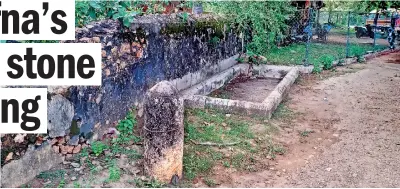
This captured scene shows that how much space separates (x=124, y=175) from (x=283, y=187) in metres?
1.64

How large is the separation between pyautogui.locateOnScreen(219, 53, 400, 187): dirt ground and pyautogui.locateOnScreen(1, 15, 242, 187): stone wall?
5.84 feet

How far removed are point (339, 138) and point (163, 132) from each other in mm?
2887

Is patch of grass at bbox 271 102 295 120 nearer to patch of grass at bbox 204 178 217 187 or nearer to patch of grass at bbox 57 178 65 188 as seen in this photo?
patch of grass at bbox 204 178 217 187

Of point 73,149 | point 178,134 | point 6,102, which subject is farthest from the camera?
point 73,149

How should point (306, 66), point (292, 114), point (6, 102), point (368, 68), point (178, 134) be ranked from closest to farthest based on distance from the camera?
point (6, 102), point (178, 134), point (292, 114), point (306, 66), point (368, 68)

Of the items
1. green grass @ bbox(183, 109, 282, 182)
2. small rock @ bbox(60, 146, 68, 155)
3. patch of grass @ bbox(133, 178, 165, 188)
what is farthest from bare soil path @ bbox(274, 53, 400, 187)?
small rock @ bbox(60, 146, 68, 155)

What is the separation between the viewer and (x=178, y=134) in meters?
4.22

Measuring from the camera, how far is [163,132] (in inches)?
163

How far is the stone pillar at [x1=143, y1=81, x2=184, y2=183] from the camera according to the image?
4160 mm

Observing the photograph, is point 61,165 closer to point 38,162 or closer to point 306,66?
point 38,162

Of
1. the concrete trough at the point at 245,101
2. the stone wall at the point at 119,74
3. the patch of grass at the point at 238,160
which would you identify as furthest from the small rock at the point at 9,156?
the concrete trough at the point at 245,101

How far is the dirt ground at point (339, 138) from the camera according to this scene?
177 inches

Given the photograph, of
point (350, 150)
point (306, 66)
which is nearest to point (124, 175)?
point (350, 150)

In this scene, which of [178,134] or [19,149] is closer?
[19,149]
